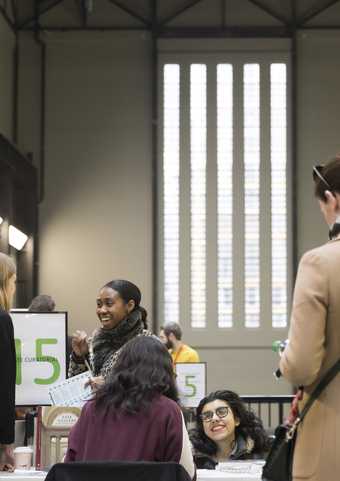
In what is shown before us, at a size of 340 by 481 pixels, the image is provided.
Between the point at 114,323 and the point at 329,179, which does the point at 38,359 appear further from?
the point at 329,179

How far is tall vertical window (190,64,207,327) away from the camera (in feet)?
41.9

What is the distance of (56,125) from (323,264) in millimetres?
11212

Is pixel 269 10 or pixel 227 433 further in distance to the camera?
pixel 269 10

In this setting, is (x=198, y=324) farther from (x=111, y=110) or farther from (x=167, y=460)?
(x=167, y=460)

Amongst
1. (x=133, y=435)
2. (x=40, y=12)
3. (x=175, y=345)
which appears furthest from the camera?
(x=40, y=12)

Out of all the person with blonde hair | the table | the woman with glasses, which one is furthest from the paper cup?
the woman with glasses

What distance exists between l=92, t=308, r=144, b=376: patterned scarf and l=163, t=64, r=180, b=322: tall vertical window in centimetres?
893

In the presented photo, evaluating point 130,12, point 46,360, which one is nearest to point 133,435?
point 46,360

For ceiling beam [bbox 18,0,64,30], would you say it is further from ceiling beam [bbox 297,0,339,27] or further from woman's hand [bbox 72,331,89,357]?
woman's hand [bbox 72,331,89,357]

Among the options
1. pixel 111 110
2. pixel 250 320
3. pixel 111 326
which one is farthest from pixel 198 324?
pixel 111 326

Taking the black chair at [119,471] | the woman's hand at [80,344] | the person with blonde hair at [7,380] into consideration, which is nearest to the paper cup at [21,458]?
the person with blonde hair at [7,380]

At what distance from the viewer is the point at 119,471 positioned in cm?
235

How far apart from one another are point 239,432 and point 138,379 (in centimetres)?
146

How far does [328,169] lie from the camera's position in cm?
204
